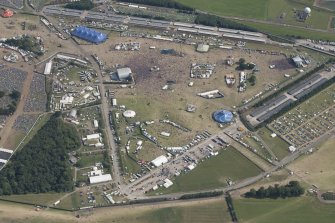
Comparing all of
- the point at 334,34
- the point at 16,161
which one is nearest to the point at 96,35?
the point at 16,161

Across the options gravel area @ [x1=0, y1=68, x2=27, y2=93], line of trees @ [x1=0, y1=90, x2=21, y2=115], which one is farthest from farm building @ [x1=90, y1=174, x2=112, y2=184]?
gravel area @ [x1=0, y1=68, x2=27, y2=93]

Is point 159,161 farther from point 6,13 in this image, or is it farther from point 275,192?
point 6,13

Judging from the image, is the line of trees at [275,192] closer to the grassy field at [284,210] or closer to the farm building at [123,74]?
the grassy field at [284,210]

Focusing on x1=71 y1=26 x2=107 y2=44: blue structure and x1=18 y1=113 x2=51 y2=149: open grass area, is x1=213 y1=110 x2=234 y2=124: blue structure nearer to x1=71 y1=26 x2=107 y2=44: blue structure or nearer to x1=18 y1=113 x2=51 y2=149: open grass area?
x1=18 y1=113 x2=51 y2=149: open grass area

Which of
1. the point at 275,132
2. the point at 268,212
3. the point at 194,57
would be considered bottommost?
the point at 268,212

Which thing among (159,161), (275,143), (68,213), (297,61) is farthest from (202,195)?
(297,61)

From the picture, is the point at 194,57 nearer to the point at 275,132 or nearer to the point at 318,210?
the point at 275,132
